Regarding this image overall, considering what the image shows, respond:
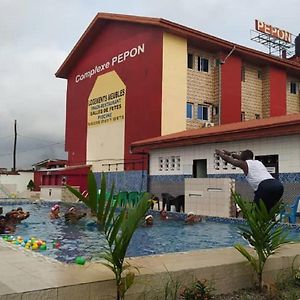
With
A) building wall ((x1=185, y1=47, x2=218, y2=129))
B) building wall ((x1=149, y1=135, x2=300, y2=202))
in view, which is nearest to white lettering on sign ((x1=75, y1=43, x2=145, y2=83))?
building wall ((x1=185, y1=47, x2=218, y2=129))

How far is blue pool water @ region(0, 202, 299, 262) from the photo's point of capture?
25.5ft

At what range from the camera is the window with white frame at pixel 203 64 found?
24.6 metres

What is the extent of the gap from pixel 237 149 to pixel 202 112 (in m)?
9.26

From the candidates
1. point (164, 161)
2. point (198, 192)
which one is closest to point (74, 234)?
point (198, 192)

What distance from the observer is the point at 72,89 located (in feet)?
102

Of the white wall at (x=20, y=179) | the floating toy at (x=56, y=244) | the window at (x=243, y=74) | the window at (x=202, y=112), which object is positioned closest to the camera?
the floating toy at (x=56, y=244)

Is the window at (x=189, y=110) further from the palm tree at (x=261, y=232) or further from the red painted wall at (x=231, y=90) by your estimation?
the palm tree at (x=261, y=232)

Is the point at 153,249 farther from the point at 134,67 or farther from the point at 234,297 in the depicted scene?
the point at 134,67

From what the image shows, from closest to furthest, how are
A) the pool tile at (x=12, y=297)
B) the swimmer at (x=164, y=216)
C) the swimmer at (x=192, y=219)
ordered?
the pool tile at (x=12, y=297) → the swimmer at (x=192, y=219) → the swimmer at (x=164, y=216)

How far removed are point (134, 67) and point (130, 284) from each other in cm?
2150

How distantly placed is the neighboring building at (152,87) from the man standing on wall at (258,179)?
14.7m

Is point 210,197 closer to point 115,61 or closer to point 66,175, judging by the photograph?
point 115,61

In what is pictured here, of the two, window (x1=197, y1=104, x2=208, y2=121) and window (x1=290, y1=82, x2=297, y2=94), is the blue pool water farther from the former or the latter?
window (x1=290, y1=82, x2=297, y2=94)

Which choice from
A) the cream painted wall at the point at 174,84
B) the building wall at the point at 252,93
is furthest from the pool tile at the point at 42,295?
the building wall at the point at 252,93
